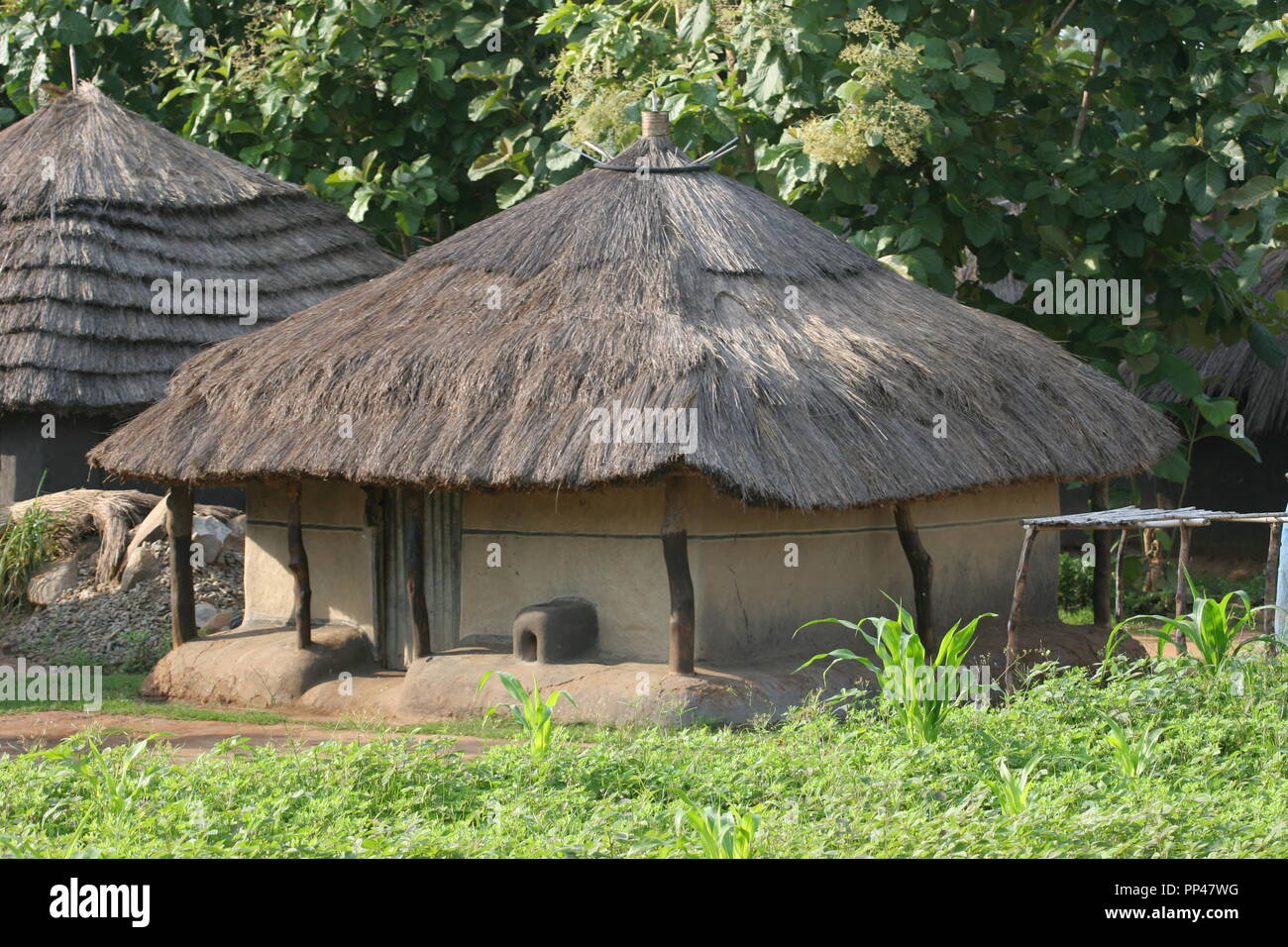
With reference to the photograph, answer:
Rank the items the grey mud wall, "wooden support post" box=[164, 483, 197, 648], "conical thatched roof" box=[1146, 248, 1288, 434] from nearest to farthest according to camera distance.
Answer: the grey mud wall < "wooden support post" box=[164, 483, 197, 648] < "conical thatched roof" box=[1146, 248, 1288, 434]

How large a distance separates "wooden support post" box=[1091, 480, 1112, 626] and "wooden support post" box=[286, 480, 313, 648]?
208 inches

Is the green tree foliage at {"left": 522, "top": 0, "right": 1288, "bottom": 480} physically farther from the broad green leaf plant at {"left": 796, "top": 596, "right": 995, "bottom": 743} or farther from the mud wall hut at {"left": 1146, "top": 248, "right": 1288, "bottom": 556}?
the broad green leaf plant at {"left": 796, "top": 596, "right": 995, "bottom": 743}

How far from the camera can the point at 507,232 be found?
1038 cm

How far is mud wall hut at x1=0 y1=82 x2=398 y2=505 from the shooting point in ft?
41.5

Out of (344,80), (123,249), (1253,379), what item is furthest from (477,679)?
(1253,379)

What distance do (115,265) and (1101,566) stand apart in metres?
8.02

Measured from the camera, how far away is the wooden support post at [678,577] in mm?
8742

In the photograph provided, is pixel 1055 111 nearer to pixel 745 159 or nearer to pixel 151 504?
pixel 745 159

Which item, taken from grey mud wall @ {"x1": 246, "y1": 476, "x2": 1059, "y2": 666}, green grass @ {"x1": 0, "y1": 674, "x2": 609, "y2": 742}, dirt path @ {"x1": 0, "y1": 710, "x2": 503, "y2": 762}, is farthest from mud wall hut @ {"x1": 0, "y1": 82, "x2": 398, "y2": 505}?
dirt path @ {"x1": 0, "y1": 710, "x2": 503, "y2": 762}

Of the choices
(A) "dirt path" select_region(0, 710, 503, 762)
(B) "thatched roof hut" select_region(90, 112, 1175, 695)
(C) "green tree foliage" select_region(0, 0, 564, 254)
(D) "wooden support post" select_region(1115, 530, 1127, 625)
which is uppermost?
(C) "green tree foliage" select_region(0, 0, 564, 254)

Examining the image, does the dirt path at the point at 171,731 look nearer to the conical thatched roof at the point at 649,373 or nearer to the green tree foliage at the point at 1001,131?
the conical thatched roof at the point at 649,373

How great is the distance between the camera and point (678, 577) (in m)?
8.77
